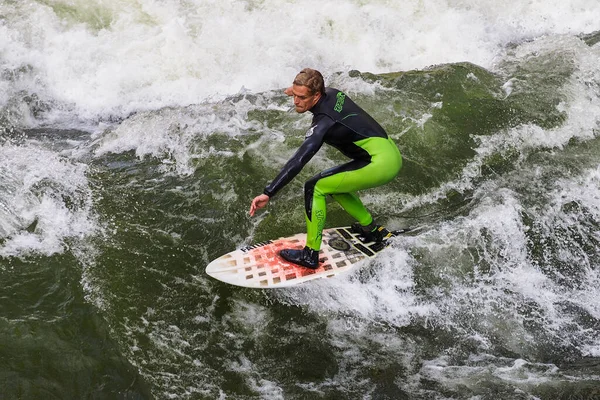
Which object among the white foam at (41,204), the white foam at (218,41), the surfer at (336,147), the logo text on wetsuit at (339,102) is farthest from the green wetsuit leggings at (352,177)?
the white foam at (218,41)

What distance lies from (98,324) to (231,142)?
319 cm

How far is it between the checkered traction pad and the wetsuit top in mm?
909

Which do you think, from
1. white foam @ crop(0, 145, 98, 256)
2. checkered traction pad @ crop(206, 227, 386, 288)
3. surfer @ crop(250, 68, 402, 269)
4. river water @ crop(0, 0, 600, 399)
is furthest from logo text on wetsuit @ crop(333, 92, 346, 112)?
white foam @ crop(0, 145, 98, 256)

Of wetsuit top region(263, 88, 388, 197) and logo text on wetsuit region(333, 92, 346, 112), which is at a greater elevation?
logo text on wetsuit region(333, 92, 346, 112)

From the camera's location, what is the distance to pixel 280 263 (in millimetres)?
5223

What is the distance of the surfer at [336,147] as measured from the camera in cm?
449

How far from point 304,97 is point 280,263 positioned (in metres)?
1.64

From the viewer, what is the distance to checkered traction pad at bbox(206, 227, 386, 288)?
5.04 meters

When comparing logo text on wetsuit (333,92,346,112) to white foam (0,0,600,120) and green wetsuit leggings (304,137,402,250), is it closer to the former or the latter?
green wetsuit leggings (304,137,402,250)

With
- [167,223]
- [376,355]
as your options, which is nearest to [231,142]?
[167,223]

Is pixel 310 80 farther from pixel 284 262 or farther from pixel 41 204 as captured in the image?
pixel 41 204

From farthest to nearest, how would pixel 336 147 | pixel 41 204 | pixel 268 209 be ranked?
pixel 268 209
pixel 41 204
pixel 336 147

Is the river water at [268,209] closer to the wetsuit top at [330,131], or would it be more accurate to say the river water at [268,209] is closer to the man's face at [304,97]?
the wetsuit top at [330,131]

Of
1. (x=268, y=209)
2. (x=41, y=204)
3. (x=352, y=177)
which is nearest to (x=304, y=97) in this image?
(x=352, y=177)
